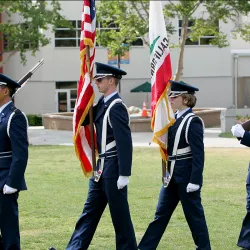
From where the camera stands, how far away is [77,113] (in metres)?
8.80

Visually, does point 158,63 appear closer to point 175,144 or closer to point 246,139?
point 175,144

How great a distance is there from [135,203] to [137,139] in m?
19.1

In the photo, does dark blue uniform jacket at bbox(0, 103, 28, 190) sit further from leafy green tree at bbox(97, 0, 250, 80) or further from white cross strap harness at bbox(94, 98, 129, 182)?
leafy green tree at bbox(97, 0, 250, 80)

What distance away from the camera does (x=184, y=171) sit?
8.84 metres

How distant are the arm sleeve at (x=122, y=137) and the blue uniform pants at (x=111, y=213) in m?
0.21

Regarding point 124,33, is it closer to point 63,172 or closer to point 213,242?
point 63,172

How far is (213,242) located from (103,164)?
2.21 m

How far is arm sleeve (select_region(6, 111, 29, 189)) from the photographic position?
26.5 ft

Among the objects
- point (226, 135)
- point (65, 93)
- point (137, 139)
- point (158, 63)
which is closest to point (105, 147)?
point (158, 63)

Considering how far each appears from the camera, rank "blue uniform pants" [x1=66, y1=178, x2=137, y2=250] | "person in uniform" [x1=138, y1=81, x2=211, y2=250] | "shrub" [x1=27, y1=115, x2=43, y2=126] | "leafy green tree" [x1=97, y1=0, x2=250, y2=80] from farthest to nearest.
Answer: "shrub" [x1=27, y1=115, x2=43, y2=126]
"leafy green tree" [x1=97, y1=0, x2=250, y2=80]
"person in uniform" [x1=138, y1=81, x2=211, y2=250]
"blue uniform pants" [x1=66, y1=178, x2=137, y2=250]

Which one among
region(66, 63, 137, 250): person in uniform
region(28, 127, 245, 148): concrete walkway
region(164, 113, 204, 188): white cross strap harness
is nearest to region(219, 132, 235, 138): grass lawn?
region(28, 127, 245, 148): concrete walkway

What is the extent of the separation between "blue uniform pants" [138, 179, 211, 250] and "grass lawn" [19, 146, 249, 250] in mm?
709

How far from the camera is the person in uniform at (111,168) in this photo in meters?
8.37

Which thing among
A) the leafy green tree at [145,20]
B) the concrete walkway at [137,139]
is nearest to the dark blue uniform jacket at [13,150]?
the concrete walkway at [137,139]
